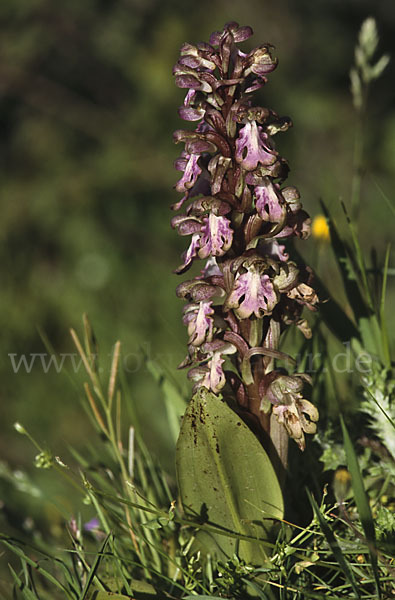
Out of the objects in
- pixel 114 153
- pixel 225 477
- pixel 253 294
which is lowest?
pixel 225 477

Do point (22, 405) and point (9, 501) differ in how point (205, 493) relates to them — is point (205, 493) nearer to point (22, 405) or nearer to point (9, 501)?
point (9, 501)

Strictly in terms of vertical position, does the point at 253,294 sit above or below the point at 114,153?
below

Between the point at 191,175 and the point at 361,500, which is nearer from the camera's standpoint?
the point at 361,500

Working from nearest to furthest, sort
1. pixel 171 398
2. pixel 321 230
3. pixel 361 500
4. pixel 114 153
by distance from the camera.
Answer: pixel 361 500 < pixel 171 398 < pixel 321 230 < pixel 114 153

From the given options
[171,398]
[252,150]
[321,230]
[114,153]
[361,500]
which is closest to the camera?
[361,500]

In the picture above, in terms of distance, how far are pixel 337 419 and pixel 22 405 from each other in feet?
7.43

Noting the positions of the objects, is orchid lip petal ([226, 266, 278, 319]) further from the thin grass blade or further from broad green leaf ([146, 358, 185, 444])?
broad green leaf ([146, 358, 185, 444])

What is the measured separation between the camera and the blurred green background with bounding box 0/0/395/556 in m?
3.29

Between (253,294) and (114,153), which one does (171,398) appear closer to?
(253,294)

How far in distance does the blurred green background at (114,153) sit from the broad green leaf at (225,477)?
1942mm

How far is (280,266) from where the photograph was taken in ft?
3.36

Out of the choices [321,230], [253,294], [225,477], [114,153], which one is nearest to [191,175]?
[253,294]

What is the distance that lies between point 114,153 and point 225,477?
3332 millimetres

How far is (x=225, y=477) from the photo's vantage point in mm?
1008
